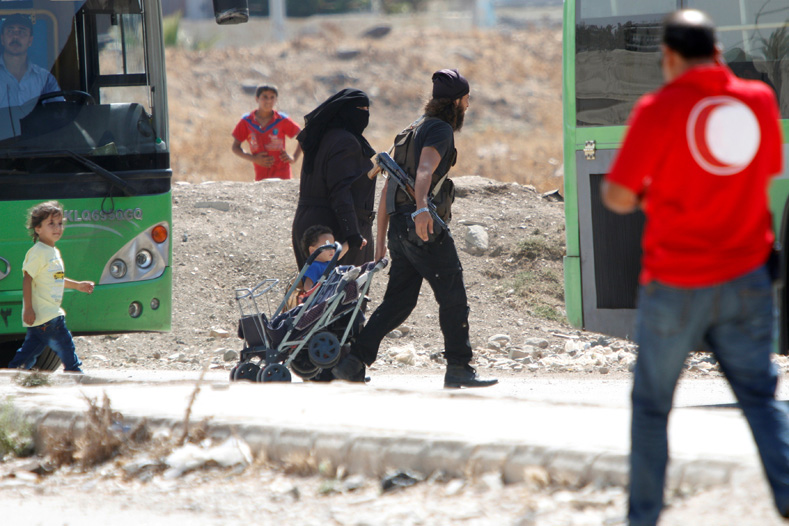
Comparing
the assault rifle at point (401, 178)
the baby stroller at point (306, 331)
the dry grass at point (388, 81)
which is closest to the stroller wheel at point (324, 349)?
the baby stroller at point (306, 331)

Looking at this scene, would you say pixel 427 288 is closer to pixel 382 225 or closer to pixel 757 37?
pixel 382 225

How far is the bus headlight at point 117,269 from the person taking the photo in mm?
6613

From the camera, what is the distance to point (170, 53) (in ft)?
127

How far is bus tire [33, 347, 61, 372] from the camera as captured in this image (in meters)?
6.69

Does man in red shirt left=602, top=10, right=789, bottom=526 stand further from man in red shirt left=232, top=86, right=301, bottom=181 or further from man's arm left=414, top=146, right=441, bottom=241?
man in red shirt left=232, top=86, right=301, bottom=181

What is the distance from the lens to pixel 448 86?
5984mm

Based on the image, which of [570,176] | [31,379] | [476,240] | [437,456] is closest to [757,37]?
[570,176]

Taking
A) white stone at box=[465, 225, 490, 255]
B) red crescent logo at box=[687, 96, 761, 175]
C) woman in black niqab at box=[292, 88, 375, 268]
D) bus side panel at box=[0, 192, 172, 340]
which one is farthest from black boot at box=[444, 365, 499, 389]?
white stone at box=[465, 225, 490, 255]

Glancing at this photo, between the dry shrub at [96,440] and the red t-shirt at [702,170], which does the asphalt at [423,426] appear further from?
the red t-shirt at [702,170]

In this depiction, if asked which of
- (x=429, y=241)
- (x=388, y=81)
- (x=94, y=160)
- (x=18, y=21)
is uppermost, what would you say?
(x=388, y=81)

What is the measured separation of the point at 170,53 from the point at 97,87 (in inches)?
1308

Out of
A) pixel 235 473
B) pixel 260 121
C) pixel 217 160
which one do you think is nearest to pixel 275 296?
pixel 260 121

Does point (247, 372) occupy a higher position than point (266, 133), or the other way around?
point (266, 133)

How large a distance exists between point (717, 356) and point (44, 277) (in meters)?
4.43
